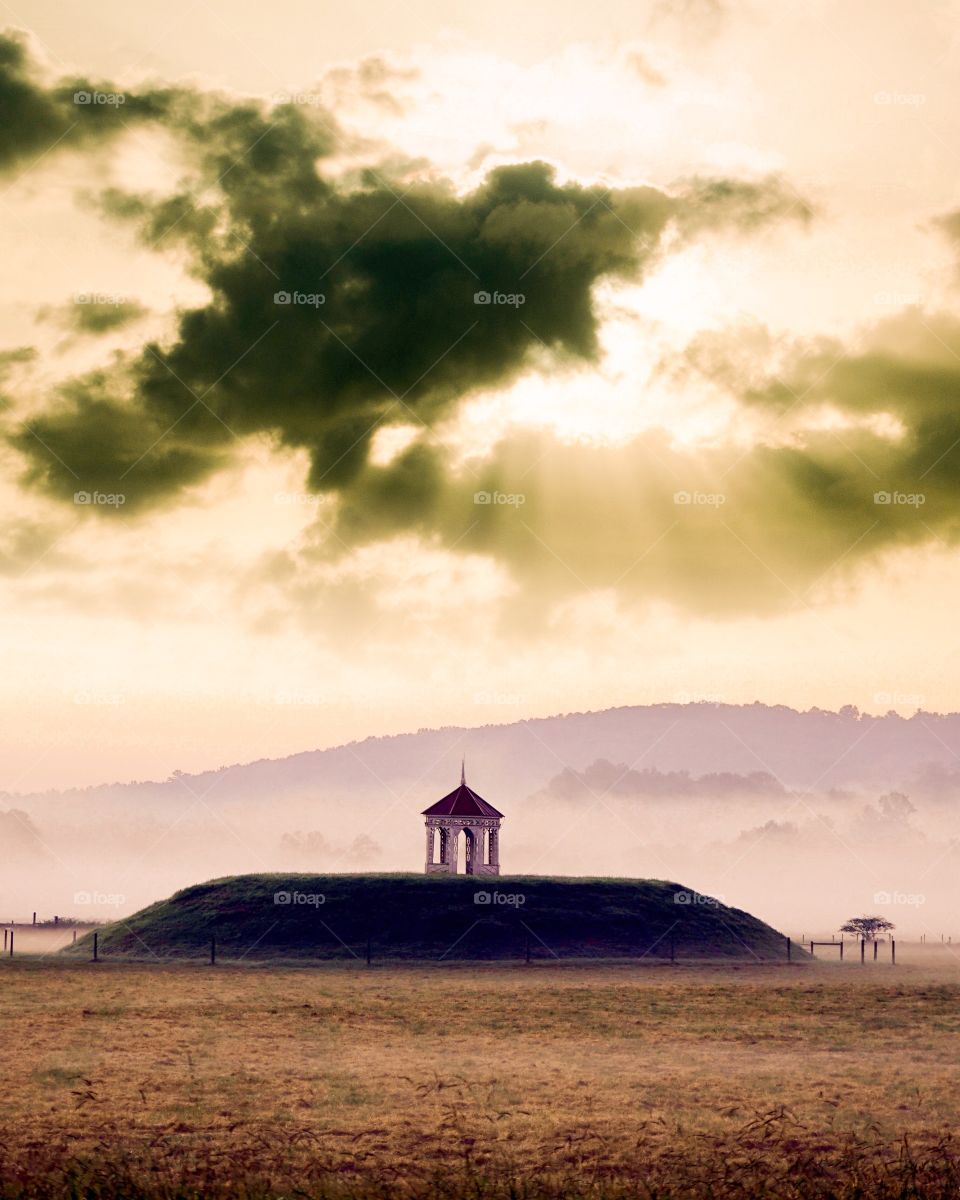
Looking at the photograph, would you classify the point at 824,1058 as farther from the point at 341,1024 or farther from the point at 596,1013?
the point at 341,1024

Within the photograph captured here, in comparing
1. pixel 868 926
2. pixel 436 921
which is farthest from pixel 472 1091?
pixel 868 926

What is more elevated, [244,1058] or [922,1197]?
[922,1197]

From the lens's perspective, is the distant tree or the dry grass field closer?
the dry grass field

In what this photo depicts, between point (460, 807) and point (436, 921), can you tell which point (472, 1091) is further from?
point (460, 807)

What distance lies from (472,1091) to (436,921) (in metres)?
44.2

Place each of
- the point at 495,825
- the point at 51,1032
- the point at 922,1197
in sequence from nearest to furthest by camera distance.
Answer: the point at 922,1197, the point at 51,1032, the point at 495,825

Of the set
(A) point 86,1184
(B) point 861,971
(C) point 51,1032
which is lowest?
(B) point 861,971

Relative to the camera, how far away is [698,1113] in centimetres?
2317

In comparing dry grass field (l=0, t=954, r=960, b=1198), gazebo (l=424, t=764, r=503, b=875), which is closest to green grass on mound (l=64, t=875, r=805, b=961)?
gazebo (l=424, t=764, r=503, b=875)

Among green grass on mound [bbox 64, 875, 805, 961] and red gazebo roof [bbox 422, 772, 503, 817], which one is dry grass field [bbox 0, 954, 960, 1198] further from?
red gazebo roof [bbox 422, 772, 503, 817]

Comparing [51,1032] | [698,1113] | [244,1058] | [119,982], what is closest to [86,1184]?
[698,1113]

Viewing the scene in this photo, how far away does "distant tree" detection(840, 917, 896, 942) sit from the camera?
337 ft

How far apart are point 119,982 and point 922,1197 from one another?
138 ft

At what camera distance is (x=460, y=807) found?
77.6m
